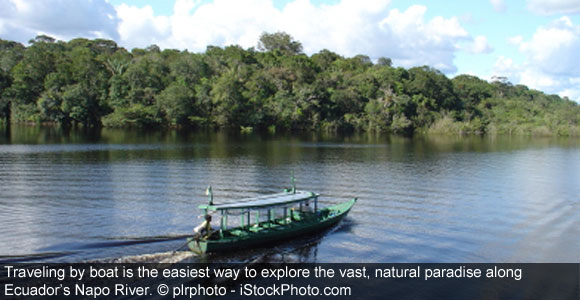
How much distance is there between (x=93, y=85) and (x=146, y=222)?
89.1 metres

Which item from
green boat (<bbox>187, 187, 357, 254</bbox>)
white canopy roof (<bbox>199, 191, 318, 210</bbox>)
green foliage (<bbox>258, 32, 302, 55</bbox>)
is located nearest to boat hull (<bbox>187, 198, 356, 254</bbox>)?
green boat (<bbox>187, 187, 357, 254</bbox>)

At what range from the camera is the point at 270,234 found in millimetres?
21766

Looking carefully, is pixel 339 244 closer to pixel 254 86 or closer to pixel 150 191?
pixel 150 191

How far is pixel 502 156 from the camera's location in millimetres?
63438

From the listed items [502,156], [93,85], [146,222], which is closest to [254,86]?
[93,85]

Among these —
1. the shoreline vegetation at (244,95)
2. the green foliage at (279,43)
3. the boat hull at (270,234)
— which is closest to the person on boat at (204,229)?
the boat hull at (270,234)

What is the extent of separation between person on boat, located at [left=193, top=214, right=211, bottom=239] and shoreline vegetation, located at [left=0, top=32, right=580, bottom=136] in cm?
8308

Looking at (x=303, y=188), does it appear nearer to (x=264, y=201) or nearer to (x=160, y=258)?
(x=264, y=201)

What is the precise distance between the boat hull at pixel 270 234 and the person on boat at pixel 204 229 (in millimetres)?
291

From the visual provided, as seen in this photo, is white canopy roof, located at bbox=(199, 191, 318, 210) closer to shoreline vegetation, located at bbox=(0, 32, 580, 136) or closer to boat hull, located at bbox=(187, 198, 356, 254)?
boat hull, located at bbox=(187, 198, 356, 254)

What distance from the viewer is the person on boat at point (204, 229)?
1992 cm

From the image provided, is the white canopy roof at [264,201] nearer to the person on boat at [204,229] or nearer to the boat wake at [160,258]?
the person on boat at [204,229]

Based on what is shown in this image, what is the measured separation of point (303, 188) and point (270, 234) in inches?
588

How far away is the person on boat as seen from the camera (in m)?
19.9
